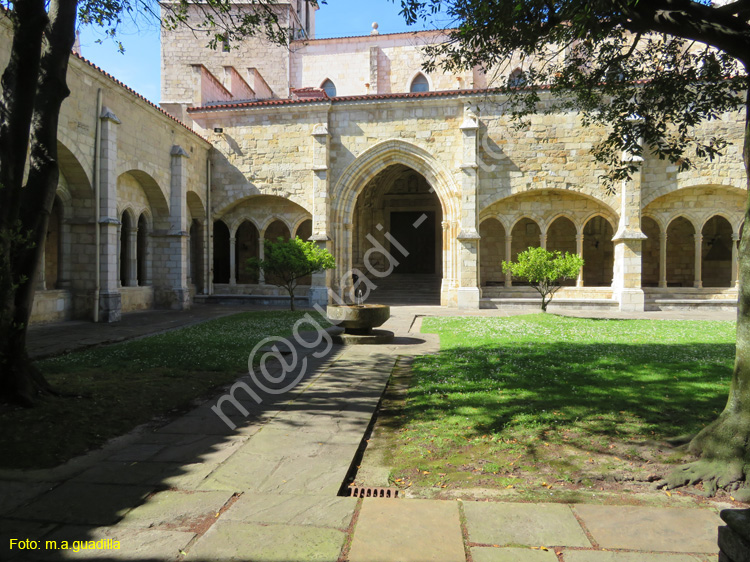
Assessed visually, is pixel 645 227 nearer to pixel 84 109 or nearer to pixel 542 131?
pixel 542 131

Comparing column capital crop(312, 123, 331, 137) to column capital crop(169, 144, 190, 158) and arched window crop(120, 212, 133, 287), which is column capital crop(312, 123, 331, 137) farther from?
arched window crop(120, 212, 133, 287)

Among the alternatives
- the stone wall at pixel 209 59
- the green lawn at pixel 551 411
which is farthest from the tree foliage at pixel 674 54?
the stone wall at pixel 209 59

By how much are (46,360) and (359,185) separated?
474 inches

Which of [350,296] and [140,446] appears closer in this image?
[140,446]

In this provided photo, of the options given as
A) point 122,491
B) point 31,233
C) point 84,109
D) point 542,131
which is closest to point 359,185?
point 542,131

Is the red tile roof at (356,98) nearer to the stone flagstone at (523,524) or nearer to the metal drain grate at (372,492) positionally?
the metal drain grate at (372,492)

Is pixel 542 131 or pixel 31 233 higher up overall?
pixel 542 131

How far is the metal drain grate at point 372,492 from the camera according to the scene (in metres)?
2.94

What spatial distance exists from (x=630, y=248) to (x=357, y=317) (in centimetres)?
1130

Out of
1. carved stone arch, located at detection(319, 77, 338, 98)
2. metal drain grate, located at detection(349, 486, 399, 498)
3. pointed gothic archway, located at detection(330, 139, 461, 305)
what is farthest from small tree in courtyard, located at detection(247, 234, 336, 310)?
carved stone arch, located at detection(319, 77, 338, 98)

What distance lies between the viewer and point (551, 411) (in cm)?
444

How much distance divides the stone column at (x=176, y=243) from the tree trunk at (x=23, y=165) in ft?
36.5

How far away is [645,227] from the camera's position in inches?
781

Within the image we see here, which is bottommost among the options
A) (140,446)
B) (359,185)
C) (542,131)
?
(140,446)
